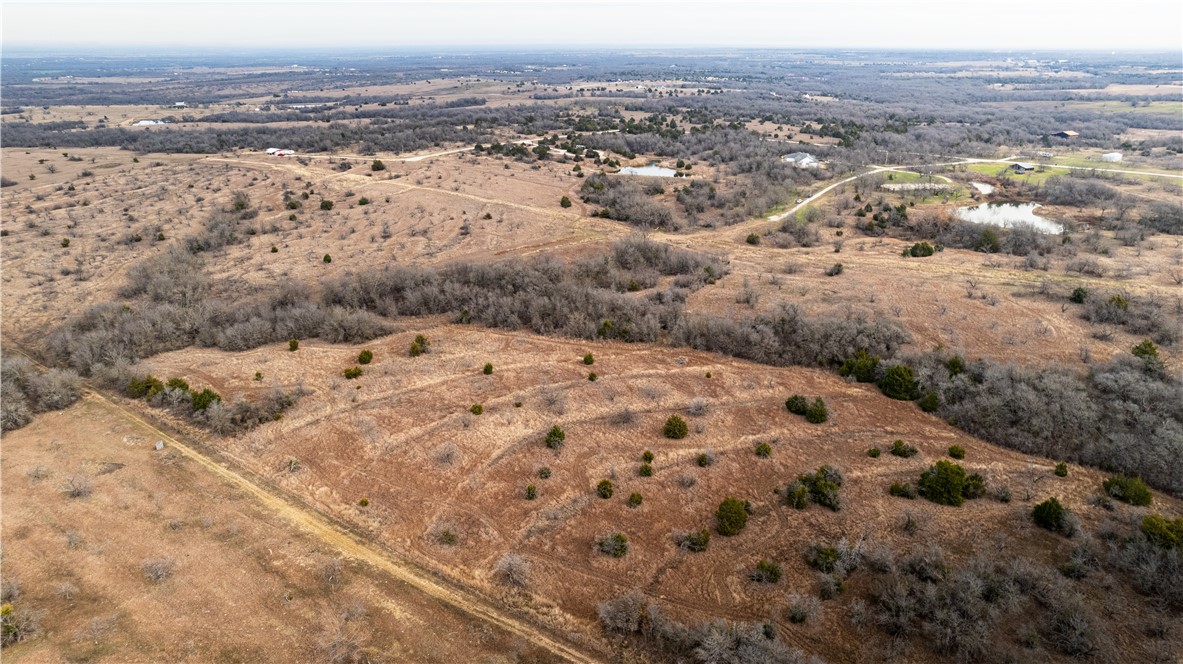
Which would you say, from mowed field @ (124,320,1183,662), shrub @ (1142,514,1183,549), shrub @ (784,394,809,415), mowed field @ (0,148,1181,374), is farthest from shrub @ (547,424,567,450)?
shrub @ (1142,514,1183,549)

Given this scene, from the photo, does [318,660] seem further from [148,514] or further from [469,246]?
[469,246]

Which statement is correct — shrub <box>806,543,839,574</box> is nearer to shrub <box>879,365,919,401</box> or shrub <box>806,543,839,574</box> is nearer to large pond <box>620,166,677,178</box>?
shrub <box>879,365,919,401</box>

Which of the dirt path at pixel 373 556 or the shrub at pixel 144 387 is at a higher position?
the shrub at pixel 144 387

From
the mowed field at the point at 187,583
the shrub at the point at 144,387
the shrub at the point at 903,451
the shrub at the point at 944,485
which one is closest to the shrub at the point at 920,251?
the shrub at the point at 903,451

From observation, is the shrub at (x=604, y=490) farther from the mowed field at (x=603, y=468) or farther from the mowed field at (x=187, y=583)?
the mowed field at (x=187, y=583)

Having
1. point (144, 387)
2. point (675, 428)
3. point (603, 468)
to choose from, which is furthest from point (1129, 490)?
point (144, 387)

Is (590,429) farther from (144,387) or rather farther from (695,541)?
(144,387)

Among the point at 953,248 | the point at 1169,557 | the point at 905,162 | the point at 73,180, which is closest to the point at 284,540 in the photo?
the point at 1169,557
